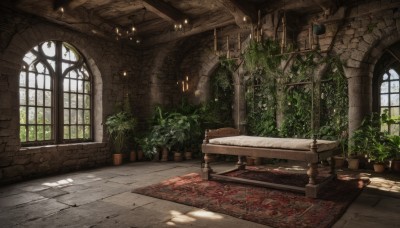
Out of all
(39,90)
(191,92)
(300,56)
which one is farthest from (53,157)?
(300,56)

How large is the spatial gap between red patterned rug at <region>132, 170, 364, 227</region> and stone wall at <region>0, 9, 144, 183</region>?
102 inches

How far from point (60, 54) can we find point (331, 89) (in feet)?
20.5

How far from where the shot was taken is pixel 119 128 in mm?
6945

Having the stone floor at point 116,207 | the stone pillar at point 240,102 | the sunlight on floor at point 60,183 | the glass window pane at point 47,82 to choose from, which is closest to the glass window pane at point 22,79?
the glass window pane at point 47,82

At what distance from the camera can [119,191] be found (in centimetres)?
453

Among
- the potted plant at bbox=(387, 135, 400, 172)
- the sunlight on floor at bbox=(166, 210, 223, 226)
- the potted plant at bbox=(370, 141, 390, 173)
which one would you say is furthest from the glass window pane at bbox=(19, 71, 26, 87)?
the potted plant at bbox=(387, 135, 400, 172)

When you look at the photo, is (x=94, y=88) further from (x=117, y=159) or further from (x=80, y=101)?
(x=117, y=159)

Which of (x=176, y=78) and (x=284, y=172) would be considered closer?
(x=284, y=172)

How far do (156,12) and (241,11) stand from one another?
1.78 m

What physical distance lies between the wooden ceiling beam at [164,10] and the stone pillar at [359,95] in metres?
3.93

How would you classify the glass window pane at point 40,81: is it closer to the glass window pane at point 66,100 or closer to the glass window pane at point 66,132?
the glass window pane at point 66,100

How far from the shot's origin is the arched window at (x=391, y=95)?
620cm

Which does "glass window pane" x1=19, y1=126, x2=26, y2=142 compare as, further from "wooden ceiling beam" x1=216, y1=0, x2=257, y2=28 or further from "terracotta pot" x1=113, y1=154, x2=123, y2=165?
"wooden ceiling beam" x1=216, y1=0, x2=257, y2=28

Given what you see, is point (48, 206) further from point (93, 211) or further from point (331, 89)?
point (331, 89)
